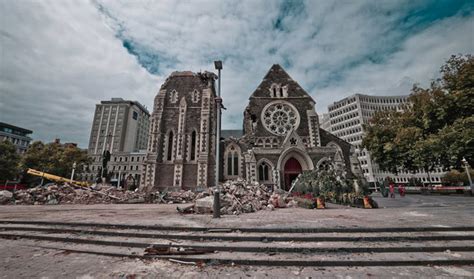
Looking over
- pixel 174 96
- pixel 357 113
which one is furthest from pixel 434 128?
pixel 357 113

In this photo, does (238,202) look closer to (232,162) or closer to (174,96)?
(232,162)

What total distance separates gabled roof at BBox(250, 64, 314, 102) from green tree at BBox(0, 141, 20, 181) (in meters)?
43.3

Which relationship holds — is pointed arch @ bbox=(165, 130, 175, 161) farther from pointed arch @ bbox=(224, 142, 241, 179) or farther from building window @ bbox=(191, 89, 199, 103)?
pointed arch @ bbox=(224, 142, 241, 179)

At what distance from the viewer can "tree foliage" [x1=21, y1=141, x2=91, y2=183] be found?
3322 centimetres

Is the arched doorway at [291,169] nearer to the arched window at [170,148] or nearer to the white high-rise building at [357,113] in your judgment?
the arched window at [170,148]

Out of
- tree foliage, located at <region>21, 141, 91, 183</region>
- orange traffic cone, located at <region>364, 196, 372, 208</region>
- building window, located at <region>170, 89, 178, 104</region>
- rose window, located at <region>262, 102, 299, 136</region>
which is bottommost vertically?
orange traffic cone, located at <region>364, 196, 372, 208</region>

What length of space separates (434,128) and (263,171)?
1754cm

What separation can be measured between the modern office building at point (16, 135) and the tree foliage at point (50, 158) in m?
29.6

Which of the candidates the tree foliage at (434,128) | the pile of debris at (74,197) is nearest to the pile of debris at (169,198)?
the pile of debris at (74,197)

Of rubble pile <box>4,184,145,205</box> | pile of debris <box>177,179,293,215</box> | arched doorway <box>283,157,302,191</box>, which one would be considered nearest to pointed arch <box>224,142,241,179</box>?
arched doorway <box>283,157,302,191</box>

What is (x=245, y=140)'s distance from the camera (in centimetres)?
2292

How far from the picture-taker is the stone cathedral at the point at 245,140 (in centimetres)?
1970

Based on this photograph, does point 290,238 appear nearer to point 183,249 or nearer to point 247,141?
point 183,249

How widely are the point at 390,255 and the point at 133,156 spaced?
6026cm
